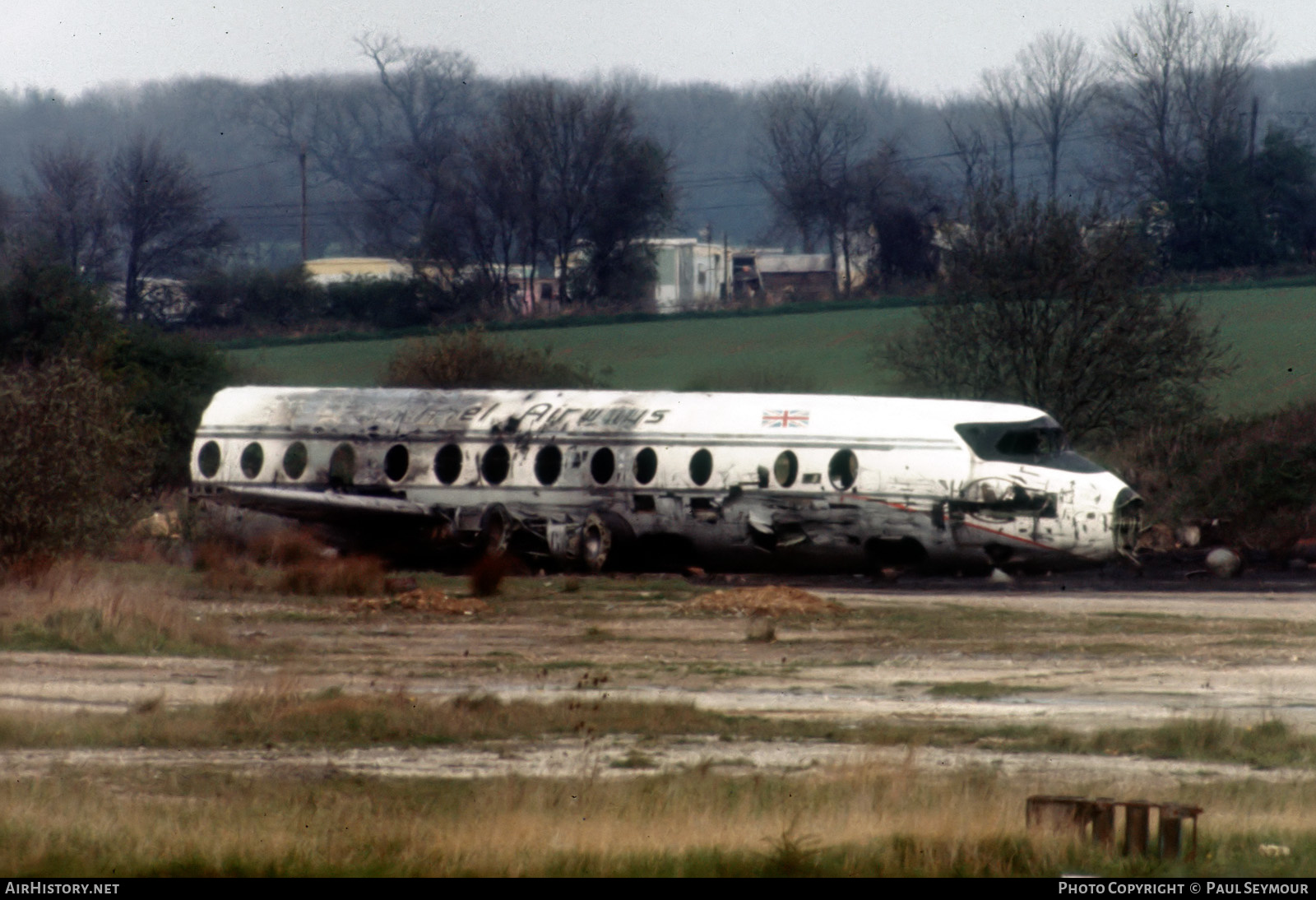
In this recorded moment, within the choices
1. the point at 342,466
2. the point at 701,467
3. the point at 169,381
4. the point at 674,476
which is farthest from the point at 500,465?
the point at 169,381

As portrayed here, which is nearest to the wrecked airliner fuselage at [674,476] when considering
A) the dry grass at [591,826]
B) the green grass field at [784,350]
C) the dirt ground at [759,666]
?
the dirt ground at [759,666]

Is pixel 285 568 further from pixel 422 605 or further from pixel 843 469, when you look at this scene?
pixel 843 469

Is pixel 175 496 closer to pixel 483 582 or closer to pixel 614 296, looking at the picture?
pixel 483 582

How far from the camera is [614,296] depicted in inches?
3497

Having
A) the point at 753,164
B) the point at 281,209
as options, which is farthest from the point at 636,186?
the point at 753,164

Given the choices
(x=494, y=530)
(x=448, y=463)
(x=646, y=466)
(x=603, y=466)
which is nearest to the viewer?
(x=646, y=466)

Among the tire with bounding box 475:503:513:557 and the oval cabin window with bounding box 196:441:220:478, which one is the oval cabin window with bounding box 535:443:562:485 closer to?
the tire with bounding box 475:503:513:557

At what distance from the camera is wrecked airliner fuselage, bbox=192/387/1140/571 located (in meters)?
27.1

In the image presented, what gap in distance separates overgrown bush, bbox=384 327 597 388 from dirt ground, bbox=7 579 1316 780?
70.8ft

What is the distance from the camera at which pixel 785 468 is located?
28062mm

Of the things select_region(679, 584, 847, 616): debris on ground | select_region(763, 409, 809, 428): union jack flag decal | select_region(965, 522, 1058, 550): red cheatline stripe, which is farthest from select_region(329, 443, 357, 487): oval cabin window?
select_region(965, 522, 1058, 550): red cheatline stripe

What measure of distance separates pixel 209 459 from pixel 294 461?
77.2 inches

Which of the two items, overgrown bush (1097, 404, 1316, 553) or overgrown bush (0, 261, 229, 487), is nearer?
overgrown bush (1097, 404, 1316, 553)

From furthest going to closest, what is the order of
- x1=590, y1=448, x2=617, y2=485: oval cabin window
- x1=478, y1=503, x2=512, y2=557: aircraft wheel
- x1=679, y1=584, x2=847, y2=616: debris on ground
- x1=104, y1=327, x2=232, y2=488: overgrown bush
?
x1=104, y1=327, x2=232, y2=488: overgrown bush, x1=478, y1=503, x2=512, y2=557: aircraft wheel, x1=590, y1=448, x2=617, y2=485: oval cabin window, x1=679, y1=584, x2=847, y2=616: debris on ground
